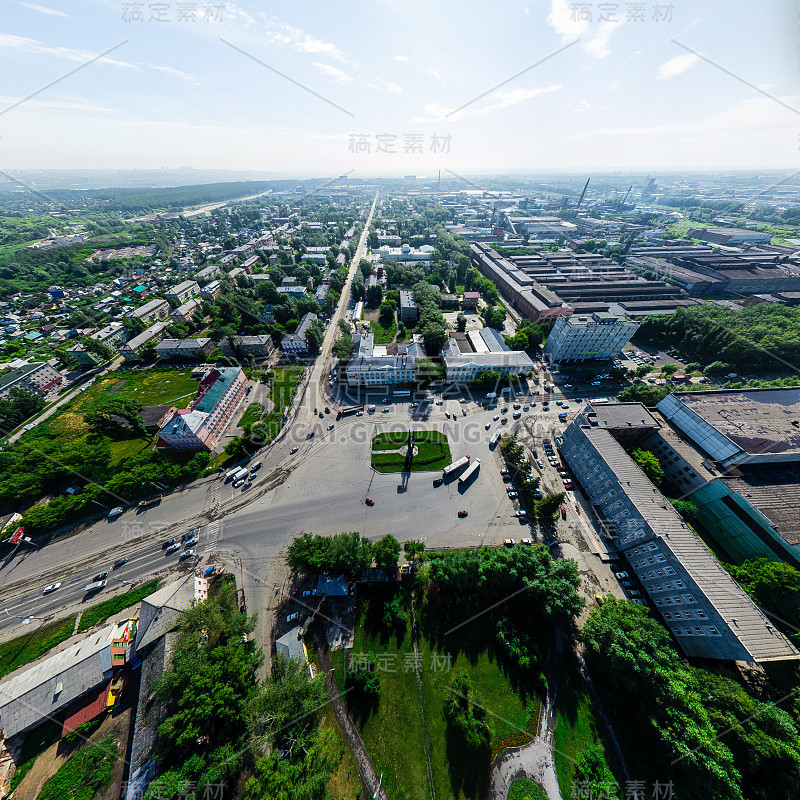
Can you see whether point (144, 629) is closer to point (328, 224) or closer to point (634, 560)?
point (634, 560)

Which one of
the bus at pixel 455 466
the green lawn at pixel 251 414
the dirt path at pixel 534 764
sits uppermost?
the bus at pixel 455 466

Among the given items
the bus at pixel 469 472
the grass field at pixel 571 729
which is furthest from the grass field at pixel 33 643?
the grass field at pixel 571 729

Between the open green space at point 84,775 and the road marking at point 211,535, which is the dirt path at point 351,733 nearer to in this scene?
the road marking at point 211,535

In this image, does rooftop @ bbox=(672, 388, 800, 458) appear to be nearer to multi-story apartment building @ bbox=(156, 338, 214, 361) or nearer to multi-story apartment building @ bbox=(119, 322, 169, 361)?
multi-story apartment building @ bbox=(156, 338, 214, 361)

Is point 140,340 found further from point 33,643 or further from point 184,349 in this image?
point 33,643

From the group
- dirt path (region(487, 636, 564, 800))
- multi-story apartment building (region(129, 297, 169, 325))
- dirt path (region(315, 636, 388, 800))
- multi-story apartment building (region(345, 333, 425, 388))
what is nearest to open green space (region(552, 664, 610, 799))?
dirt path (region(487, 636, 564, 800))

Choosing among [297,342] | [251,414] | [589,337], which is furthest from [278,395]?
[589,337]

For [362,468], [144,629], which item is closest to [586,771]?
[362,468]
